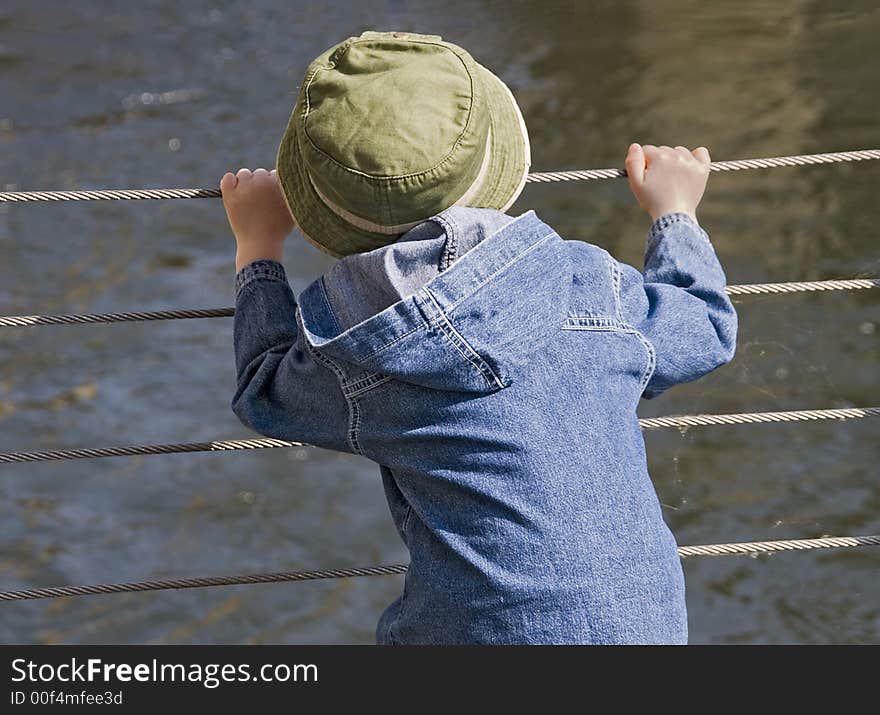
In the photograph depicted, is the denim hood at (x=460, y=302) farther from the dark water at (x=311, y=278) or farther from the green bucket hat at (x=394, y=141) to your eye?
the dark water at (x=311, y=278)

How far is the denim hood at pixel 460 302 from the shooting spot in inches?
36.3

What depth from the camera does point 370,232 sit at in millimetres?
964

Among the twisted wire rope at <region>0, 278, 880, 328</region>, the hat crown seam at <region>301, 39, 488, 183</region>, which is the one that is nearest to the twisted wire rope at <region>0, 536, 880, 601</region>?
the twisted wire rope at <region>0, 278, 880, 328</region>

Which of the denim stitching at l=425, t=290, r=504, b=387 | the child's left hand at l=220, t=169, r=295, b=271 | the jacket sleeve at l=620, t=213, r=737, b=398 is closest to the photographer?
the denim stitching at l=425, t=290, r=504, b=387

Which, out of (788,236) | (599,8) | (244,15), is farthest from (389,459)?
(244,15)

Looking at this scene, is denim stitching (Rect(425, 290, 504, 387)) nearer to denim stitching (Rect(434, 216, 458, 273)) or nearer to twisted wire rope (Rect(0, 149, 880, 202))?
denim stitching (Rect(434, 216, 458, 273))

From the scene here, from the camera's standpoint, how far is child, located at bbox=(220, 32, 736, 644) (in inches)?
36.6

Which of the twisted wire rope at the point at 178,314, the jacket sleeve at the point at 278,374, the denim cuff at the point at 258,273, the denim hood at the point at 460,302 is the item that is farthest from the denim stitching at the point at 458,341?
the twisted wire rope at the point at 178,314

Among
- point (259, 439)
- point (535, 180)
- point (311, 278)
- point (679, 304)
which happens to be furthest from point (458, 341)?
point (311, 278)

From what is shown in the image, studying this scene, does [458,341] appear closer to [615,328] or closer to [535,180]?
[615,328]

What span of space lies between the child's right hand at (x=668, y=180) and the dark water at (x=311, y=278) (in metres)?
2.71

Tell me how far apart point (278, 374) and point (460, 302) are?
0.63 feet

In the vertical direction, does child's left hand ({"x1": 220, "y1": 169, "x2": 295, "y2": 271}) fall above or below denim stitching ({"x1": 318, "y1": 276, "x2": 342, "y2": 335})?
below

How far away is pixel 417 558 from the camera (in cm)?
→ 101
